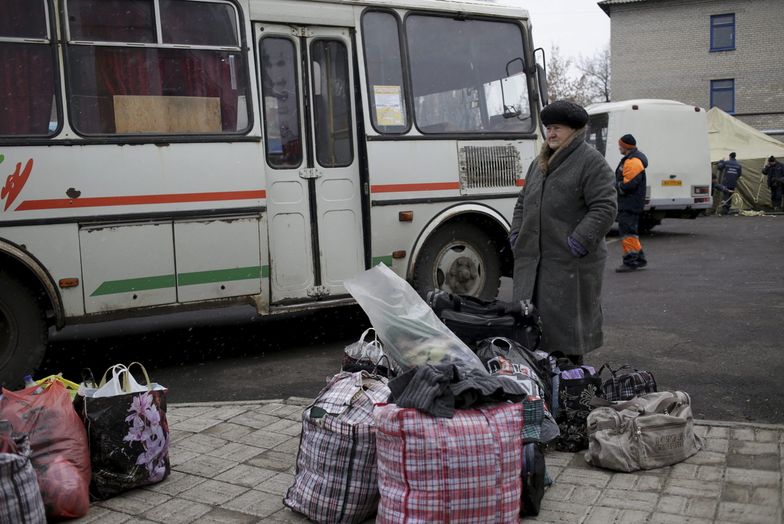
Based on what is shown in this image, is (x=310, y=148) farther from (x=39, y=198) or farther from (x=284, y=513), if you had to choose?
(x=284, y=513)

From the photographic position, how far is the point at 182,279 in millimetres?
6715

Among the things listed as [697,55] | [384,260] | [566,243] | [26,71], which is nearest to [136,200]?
[26,71]

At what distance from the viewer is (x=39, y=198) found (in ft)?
20.2

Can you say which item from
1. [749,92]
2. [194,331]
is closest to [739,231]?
[194,331]

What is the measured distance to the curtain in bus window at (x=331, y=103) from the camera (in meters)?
7.47

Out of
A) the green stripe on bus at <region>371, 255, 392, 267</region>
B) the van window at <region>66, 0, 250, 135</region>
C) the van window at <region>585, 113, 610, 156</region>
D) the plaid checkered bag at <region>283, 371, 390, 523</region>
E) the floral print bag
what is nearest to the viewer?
the plaid checkered bag at <region>283, 371, 390, 523</region>

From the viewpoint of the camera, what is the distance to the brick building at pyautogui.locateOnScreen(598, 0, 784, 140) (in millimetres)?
39156

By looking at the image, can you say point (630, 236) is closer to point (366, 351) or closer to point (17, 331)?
point (366, 351)

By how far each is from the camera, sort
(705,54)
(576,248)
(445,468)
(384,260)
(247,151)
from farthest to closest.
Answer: (705,54), (384,260), (247,151), (576,248), (445,468)

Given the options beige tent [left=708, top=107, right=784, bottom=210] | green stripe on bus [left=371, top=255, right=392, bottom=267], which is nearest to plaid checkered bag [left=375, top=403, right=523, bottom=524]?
green stripe on bus [left=371, top=255, right=392, bottom=267]

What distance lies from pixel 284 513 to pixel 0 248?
3282mm

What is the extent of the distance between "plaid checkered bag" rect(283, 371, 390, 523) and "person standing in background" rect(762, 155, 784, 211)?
24804 mm

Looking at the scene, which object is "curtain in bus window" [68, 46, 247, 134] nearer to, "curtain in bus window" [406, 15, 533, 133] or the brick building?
"curtain in bus window" [406, 15, 533, 133]

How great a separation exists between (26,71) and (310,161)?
2.30 metres
